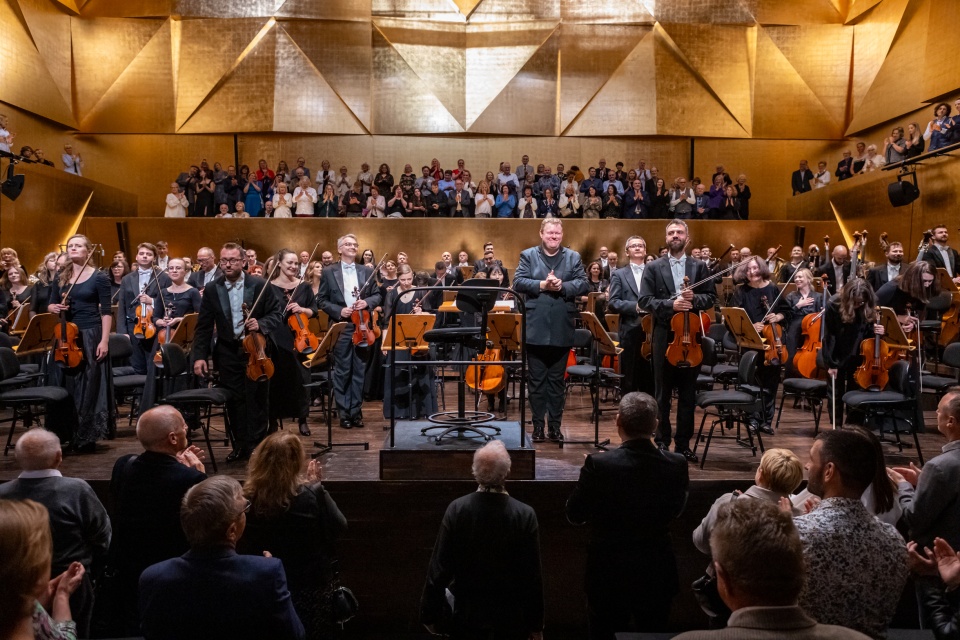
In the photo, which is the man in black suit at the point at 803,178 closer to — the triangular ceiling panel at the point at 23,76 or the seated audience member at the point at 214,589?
the triangular ceiling panel at the point at 23,76

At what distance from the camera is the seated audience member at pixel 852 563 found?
2.09m

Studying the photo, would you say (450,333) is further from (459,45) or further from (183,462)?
(459,45)

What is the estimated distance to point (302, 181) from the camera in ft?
47.0

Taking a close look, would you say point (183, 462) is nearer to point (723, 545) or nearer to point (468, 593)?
point (468, 593)

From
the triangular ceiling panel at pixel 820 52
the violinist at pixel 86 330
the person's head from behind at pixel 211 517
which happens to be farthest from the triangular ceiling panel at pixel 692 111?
the person's head from behind at pixel 211 517

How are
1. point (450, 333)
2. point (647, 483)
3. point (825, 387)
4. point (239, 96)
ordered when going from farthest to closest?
point (239, 96), point (825, 387), point (450, 333), point (647, 483)

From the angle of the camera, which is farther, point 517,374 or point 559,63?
point 559,63

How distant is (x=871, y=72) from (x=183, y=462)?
15547 millimetres

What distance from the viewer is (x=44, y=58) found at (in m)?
14.4

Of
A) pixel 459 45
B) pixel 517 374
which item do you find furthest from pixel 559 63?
pixel 517 374

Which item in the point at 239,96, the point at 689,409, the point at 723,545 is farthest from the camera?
the point at 239,96

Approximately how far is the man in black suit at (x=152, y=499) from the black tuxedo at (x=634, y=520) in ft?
5.03

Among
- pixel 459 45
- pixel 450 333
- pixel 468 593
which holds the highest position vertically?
pixel 459 45

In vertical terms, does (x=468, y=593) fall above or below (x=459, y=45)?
below
